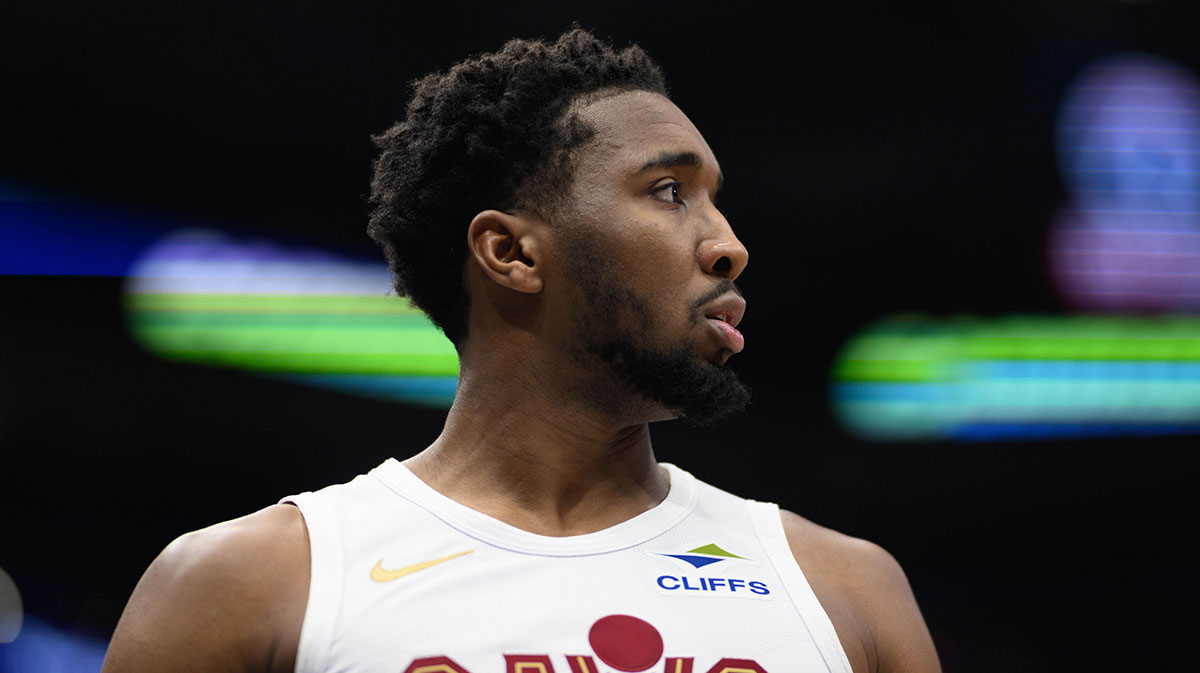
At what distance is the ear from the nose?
248 millimetres

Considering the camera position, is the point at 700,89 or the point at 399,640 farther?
the point at 700,89

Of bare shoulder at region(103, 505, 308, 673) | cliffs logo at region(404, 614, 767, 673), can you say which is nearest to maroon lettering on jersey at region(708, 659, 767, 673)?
cliffs logo at region(404, 614, 767, 673)

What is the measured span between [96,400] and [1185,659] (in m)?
3.83

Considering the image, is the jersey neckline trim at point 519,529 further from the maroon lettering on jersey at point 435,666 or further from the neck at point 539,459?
the maroon lettering on jersey at point 435,666

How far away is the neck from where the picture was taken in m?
1.62

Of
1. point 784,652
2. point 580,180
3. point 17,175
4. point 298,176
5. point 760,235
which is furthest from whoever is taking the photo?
point 760,235

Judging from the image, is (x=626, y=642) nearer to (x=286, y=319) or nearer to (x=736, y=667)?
(x=736, y=667)

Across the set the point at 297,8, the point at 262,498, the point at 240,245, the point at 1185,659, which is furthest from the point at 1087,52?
the point at 262,498

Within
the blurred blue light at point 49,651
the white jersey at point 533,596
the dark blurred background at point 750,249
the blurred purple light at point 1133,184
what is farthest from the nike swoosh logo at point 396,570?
the blurred purple light at point 1133,184

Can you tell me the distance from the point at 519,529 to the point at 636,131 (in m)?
0.62

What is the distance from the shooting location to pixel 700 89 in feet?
11.9

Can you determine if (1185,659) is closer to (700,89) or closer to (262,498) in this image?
(700,89)

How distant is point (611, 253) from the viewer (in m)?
1.60

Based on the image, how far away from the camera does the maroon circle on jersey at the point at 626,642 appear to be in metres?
1.41
